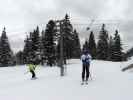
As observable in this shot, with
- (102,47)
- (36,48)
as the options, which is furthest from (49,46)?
(102,47)

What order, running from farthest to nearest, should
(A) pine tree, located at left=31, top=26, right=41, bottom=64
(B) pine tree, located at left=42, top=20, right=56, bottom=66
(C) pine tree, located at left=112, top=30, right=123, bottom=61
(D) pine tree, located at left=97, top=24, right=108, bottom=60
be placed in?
(D) pine tree, located at left=97, top=24, right=108, bottom=60
(C) pine tree, located at left=112, top=30, right=123, bottom=61
(A) pine tree, located at left=31, top=26, right=41, bottom=64
(B) pine tree, located at left=42, top=20, right=56, bottom=66

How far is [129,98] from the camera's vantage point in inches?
444

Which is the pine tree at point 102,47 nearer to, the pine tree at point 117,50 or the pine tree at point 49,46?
the pine tree at point 117,50

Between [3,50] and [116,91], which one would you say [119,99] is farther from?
[3,50]

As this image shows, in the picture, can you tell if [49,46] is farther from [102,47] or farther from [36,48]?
[102,47]

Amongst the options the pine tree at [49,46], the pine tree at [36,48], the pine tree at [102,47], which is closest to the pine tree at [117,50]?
the pine tree at [102,47]

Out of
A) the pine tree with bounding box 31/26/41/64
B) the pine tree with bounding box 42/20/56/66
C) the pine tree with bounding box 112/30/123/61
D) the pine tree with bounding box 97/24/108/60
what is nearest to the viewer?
the pine tree with bounding box 42/20/56/66

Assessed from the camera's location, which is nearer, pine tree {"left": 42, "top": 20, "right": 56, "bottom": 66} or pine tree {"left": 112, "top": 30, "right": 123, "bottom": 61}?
pine tree {"left": 42, "top": 20, "right": 56, "bottom": 66}

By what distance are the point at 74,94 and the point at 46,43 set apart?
41283mm

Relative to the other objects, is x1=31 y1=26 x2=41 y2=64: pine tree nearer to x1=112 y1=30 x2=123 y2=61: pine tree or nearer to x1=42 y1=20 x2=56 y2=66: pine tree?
x1=42 y1=20 x2=56 y2=66: pine tree

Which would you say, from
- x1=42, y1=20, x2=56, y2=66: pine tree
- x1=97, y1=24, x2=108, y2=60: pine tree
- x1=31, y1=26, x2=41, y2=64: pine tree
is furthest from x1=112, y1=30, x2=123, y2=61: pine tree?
x1=31, y1=26, x2=41, y2=64: pine tree

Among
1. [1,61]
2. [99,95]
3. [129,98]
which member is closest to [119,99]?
[129,98]

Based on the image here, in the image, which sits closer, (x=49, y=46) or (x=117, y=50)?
(x=49, y=46)

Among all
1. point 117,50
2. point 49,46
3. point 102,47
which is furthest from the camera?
point 102,47
